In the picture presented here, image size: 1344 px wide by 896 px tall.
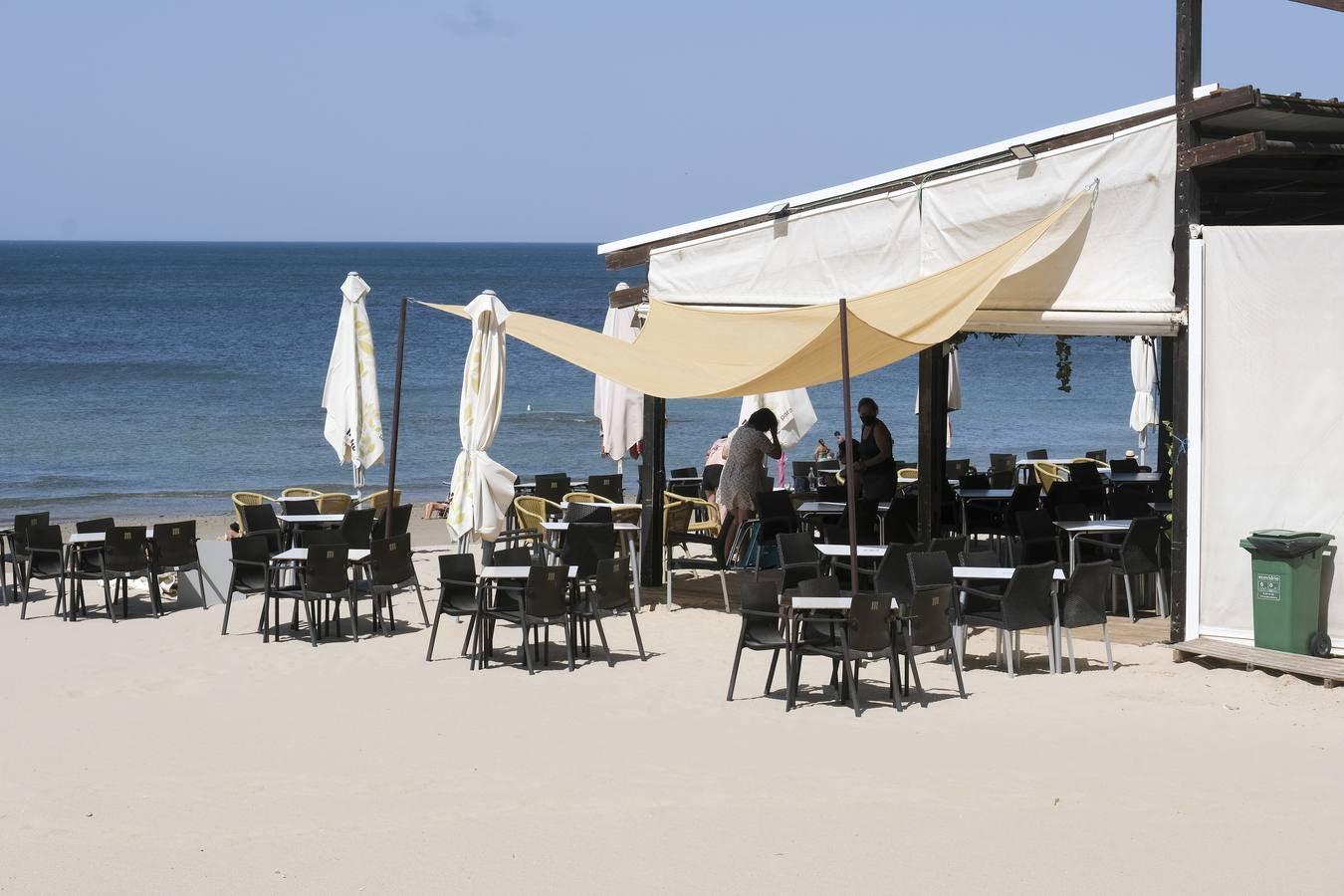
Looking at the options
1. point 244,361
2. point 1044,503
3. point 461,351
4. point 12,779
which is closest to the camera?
point 12,779

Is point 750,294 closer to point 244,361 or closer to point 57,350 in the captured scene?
point 244,361

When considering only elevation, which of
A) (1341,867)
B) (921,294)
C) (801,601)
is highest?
(921,294)

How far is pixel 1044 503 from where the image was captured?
12031 millimetres

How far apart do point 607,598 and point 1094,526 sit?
3.35 meters

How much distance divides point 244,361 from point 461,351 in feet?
23.6

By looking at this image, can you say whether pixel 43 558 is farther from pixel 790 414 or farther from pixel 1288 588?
pixel 1288 588

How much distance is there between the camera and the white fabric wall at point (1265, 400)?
7895mm

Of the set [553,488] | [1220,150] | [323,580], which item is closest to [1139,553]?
[1220,150]

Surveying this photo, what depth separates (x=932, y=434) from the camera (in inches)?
447

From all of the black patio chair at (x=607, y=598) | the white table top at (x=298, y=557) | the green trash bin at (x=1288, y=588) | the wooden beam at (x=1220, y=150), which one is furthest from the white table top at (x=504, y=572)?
the wooden beam at (x=1220, y=150)

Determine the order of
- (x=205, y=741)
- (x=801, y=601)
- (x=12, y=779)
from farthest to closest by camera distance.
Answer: (x=801, y=601)
(x=205, y=741)
(x=12, y=779)

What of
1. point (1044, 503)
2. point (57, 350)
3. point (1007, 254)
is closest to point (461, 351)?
point (57, 350)

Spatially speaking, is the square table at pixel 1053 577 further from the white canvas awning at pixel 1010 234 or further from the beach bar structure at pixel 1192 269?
the white canvas awning at pixel 1010 234

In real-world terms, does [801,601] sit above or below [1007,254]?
below
